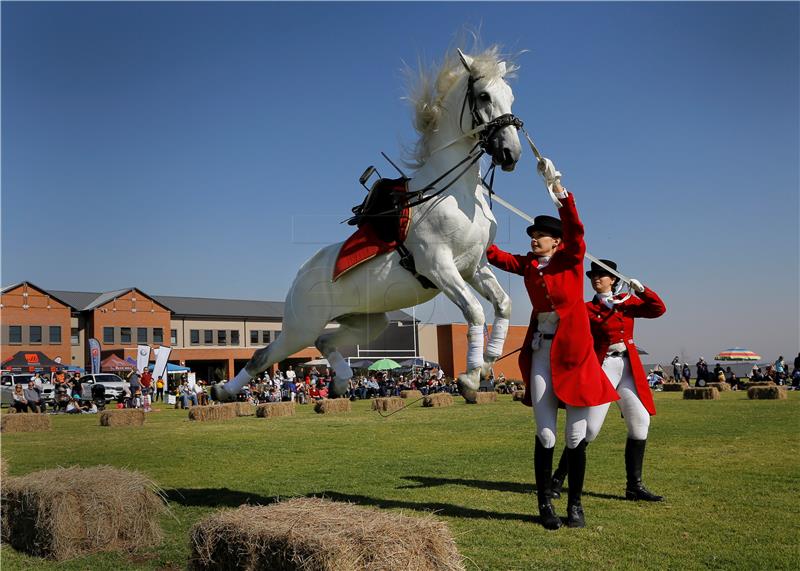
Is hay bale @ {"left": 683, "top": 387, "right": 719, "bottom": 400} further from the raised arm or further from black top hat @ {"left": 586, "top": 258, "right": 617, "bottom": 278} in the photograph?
the raised arm

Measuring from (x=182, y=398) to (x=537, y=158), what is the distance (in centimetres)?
2640

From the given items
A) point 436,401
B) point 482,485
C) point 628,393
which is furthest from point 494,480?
point 436,401

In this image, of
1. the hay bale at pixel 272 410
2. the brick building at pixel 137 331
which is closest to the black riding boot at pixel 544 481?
the hay bale at pixel 272 410

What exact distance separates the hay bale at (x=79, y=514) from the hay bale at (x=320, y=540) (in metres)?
1.83

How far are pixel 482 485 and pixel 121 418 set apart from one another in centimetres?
1464

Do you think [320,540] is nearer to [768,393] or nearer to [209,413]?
[209,413]

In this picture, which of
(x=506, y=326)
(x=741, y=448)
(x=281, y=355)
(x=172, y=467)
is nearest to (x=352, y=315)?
(x=281, y=355)

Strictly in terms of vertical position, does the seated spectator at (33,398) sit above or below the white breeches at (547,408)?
below

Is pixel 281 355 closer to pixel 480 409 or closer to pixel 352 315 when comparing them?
pixel 352 315

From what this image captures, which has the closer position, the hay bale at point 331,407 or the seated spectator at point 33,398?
the hay bale at point 331,407

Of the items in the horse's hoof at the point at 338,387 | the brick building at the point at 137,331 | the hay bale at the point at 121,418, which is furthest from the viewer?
the brick building at the point at 137,331

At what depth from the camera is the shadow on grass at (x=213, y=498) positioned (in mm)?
7484

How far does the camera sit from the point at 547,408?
605cm

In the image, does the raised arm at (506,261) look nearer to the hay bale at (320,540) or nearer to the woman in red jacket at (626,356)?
the woman in red jacket at (626,356)
